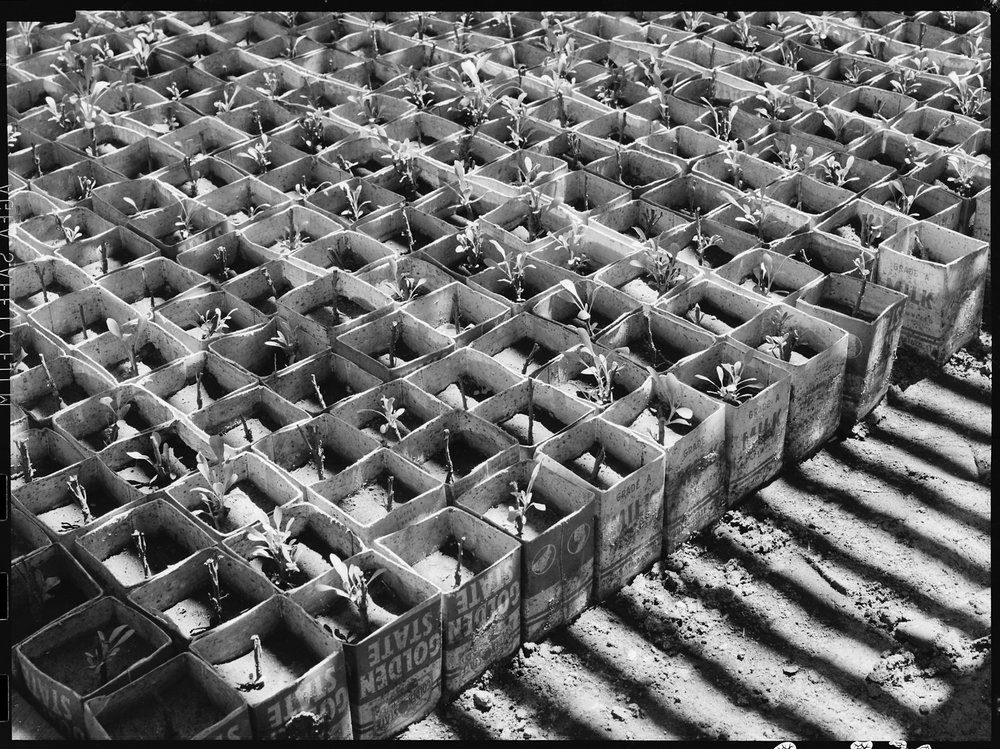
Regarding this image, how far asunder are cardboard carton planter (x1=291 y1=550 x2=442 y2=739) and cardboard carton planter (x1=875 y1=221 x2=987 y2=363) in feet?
10.6

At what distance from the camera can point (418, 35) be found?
9.07m

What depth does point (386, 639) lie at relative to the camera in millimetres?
4449

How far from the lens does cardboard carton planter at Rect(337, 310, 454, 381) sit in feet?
19.4

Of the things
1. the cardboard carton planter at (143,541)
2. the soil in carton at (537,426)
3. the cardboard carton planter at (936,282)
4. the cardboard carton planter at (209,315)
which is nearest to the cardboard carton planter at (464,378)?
the soil in carton at (537,426)

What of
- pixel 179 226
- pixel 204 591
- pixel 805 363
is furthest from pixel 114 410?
pixel 805 363

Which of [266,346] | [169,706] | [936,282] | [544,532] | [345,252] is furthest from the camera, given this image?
[345,252]

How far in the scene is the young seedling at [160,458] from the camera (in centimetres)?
532

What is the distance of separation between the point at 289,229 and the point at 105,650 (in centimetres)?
318

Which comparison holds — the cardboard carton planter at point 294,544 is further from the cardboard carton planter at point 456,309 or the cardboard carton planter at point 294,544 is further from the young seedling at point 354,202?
the young seedling at point 354,202

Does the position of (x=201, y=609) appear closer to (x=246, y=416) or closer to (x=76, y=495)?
(x=76, y=495)

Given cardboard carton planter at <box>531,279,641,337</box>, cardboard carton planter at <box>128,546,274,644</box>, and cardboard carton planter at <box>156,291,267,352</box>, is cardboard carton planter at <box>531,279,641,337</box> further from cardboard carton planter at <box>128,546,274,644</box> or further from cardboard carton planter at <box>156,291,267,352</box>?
cardboard carton planter at <box>128,546,274,644</box>

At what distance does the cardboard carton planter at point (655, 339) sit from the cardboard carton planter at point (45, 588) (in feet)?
8.55

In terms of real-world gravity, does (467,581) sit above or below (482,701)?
above
